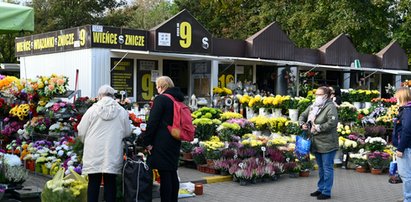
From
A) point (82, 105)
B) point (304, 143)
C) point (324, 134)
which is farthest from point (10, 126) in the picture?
point (324, 134)

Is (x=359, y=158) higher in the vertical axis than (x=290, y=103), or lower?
lower

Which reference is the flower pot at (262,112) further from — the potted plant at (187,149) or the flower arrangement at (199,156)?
the flower arrangement at (199,156)

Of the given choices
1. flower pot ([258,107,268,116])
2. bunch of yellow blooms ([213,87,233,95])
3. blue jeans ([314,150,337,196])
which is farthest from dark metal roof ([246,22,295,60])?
blue jeans ([314,150,337,196])

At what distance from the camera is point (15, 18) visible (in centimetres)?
614

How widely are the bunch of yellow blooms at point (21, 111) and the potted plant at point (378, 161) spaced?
23.7 feet

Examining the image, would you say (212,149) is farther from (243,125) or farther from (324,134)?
(324,134)

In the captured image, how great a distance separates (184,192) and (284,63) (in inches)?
525

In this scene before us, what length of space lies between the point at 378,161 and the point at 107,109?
22.7ft

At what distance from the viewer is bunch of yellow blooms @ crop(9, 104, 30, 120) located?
9.66 metres

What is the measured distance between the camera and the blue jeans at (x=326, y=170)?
769 centimetres

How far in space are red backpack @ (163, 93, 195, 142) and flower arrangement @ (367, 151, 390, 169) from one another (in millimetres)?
5874

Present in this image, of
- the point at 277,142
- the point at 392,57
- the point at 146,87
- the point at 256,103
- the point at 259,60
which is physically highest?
the point at 392,57

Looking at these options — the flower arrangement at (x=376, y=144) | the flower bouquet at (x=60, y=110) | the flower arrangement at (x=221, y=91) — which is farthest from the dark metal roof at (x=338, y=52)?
the flower bouquet at (x=60, y=110)

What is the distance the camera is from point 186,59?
1805 centimetres
